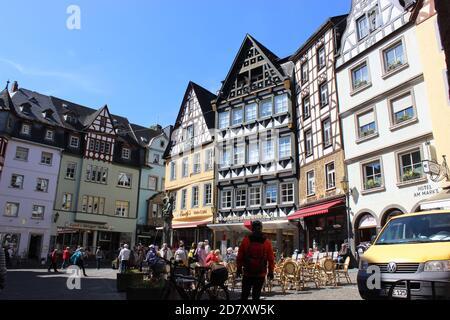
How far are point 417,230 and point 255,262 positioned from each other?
10.8 feet

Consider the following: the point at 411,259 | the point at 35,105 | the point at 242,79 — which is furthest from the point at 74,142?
the point at 411,259

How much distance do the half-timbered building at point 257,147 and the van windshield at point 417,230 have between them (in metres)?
16.4

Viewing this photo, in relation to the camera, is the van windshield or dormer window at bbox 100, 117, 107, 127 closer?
the van windshield

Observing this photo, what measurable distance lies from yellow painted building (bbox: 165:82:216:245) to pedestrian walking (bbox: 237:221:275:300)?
22785 mm

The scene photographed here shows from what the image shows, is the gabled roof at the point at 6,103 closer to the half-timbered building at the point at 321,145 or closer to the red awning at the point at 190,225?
the red awning at the point at 190,225

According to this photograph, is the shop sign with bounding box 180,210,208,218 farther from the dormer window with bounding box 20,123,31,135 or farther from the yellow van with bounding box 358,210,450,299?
the yellow van with bounding box 358,210,450,299

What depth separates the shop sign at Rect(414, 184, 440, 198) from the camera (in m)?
15.6

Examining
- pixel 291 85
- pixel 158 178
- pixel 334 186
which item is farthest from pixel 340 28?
pixel 158 178

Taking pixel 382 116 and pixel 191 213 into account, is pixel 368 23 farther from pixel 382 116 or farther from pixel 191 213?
pixel 191 213

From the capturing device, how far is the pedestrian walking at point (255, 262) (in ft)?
20.7

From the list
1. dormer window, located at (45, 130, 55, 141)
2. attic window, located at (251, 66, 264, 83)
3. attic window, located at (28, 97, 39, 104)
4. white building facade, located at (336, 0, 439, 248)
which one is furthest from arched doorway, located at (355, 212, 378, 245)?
attic window, located at (28, 97, 39, 104)
